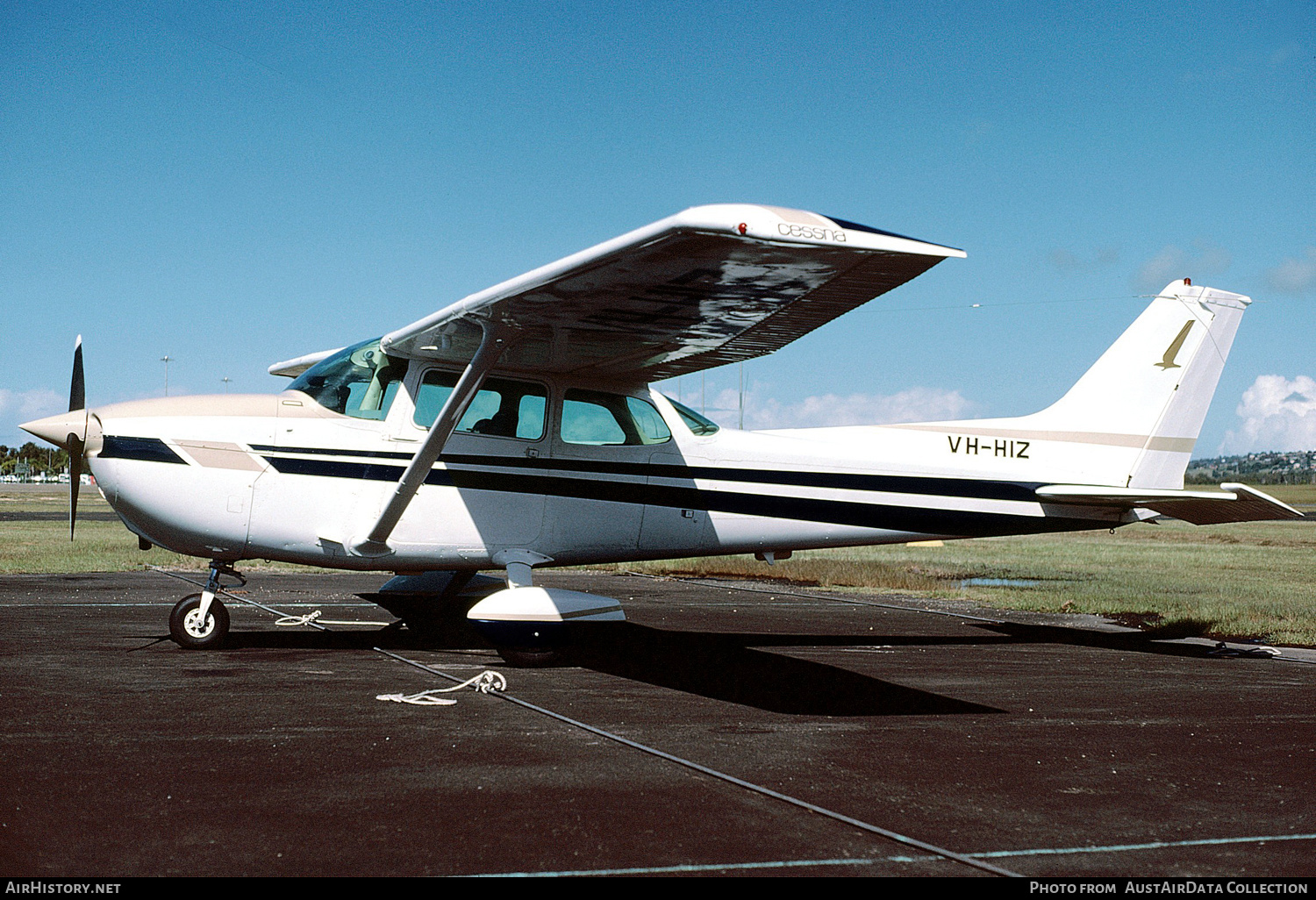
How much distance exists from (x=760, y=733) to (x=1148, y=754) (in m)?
2.11

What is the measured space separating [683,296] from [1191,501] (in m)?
5.81

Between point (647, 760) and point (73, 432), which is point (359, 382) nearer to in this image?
point (73, 432)

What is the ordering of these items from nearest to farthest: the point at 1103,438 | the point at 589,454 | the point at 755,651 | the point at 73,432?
the point at 73,432
the point at 589,454
the point at 755,651
the point at 1103,438

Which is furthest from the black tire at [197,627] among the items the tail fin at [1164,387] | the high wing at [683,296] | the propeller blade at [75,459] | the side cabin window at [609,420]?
the tail fin at [1164,387]

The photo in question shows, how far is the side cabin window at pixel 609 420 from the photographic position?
9.16 meters

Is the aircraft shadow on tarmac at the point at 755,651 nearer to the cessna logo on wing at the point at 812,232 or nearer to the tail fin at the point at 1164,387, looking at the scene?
the tail fin at the point at 1164,387

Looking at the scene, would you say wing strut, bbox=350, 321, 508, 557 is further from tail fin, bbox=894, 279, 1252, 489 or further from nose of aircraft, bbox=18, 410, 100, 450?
tail fin, bbox=894, 279, 1252, 489

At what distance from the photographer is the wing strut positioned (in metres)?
7.86

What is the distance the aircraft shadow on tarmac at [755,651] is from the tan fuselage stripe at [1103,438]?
2081 millimetres

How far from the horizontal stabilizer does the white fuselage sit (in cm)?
20

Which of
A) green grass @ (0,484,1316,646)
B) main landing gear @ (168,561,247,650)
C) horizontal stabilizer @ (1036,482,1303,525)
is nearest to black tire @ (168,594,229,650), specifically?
main landing gear @ (168,561,247,650)

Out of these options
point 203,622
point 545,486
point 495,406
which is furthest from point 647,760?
point 203,622

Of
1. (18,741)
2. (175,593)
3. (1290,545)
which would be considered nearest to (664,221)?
(18,741)

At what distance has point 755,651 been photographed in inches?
370
